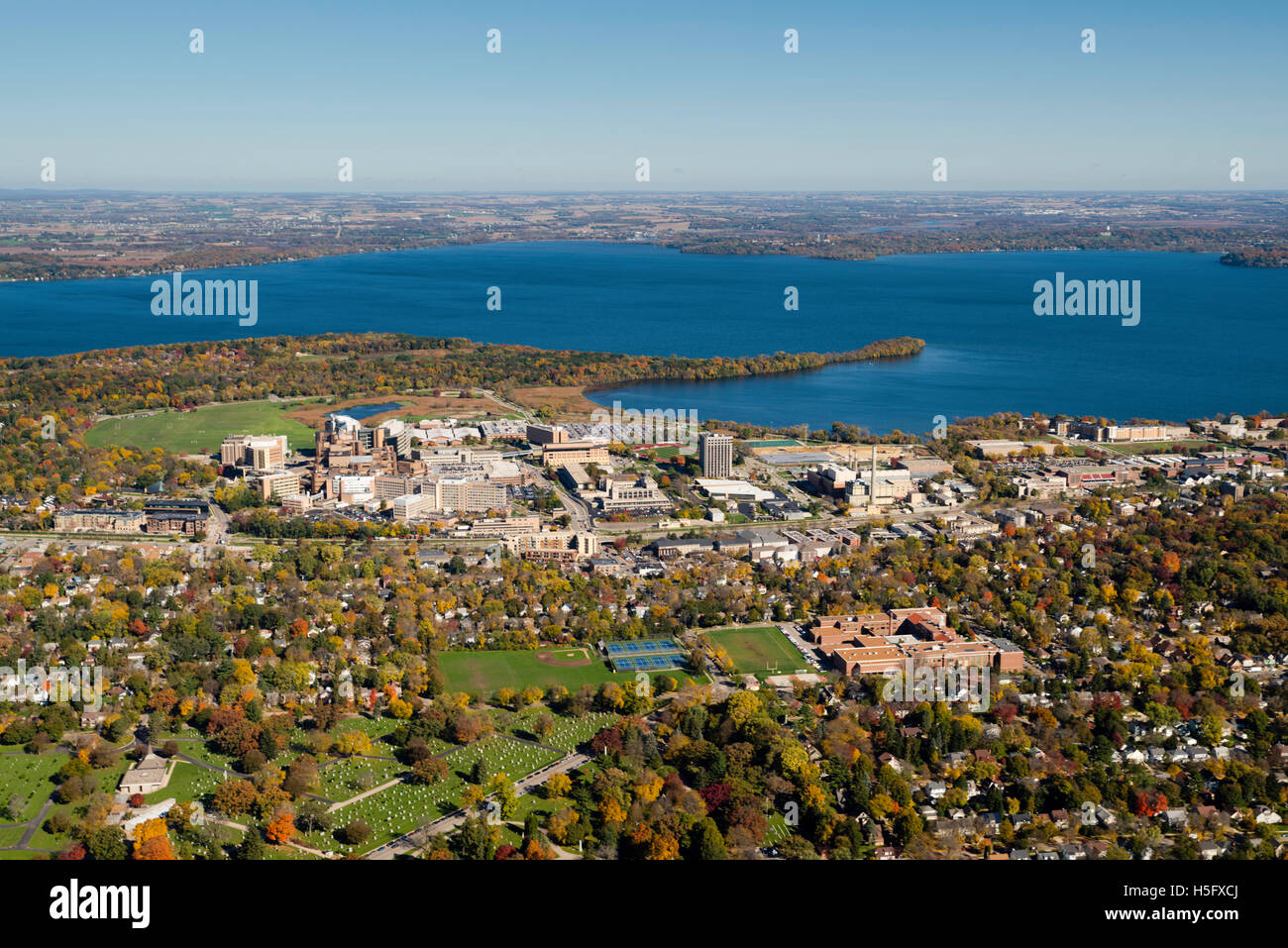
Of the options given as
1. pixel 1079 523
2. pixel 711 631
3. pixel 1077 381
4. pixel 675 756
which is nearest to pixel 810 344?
pixel 1077 381

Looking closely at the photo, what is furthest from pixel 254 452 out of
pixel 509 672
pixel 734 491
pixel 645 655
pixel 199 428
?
pixel 645 655

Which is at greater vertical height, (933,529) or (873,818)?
(933,529)

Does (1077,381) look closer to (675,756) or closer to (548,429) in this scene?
(548,429)

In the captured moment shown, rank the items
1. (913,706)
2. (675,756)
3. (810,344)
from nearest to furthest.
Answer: (675,756)
(913,706)
(810,344)

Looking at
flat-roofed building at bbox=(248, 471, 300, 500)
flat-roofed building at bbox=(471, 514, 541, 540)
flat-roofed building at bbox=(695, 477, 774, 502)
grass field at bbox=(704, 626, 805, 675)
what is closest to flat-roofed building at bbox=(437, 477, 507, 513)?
flat-roofed building at bbox=(471, 514, 541, 540)

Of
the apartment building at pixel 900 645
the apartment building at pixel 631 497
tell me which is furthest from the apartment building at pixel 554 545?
the apartment building at pixel 900 645

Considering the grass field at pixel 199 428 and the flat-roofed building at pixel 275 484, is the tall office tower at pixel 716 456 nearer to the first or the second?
the flat-roofed building at pixel 275 484
